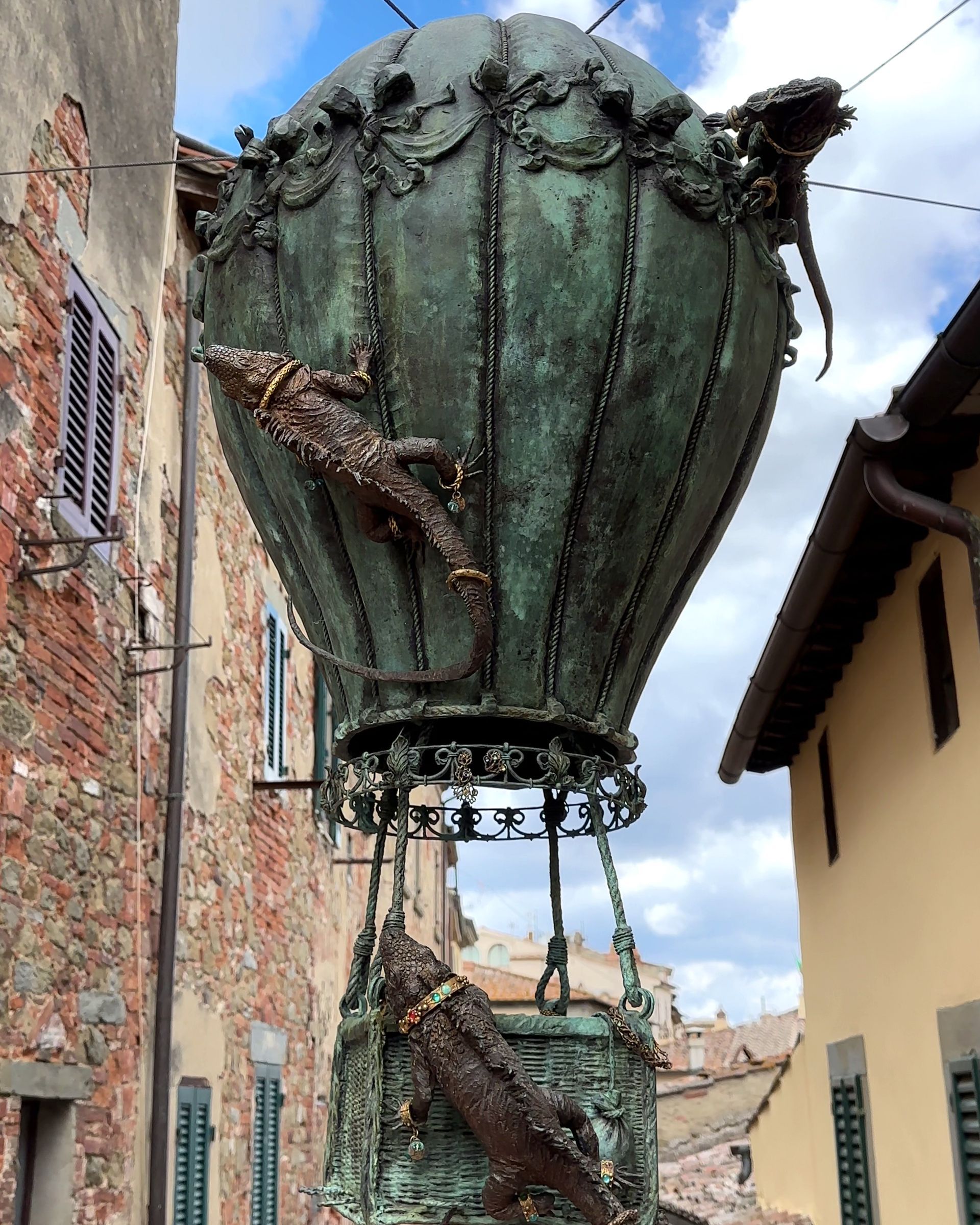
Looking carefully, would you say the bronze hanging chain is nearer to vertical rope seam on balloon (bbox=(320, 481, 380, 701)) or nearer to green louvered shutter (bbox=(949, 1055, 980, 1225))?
vertical rope seam on balloon (bbox=(320, 481, 380, 701))

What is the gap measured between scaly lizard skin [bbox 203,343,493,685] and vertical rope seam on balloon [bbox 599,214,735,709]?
38cm

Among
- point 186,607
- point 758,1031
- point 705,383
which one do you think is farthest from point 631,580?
point 758,1031

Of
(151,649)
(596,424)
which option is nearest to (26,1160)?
(151,649)

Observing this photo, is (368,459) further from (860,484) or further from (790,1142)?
(790,1142)

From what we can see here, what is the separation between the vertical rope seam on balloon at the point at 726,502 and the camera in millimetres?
3570

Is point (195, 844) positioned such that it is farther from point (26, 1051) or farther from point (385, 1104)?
point (385, 1104)

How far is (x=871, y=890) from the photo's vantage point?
7746 mm

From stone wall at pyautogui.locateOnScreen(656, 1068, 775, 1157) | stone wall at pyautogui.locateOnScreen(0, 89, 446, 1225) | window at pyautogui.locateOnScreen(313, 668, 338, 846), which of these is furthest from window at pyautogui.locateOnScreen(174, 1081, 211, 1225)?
stone wall at pyautogui.locateOnScreen(656, 1068, 775, 1157)

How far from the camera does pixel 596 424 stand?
10.6 feet

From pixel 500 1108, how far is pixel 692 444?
5.16 feet

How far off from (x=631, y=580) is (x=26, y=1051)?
3.63m

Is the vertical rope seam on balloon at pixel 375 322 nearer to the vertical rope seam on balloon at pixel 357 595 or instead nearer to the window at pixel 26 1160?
the vertical rope seam on balloon at pixel 357 595

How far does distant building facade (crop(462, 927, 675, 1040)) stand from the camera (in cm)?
3089

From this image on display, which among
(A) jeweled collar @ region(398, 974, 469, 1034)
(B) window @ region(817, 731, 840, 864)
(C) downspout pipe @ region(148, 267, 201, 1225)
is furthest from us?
(B) window @ region(817, 731, 840, 864)
